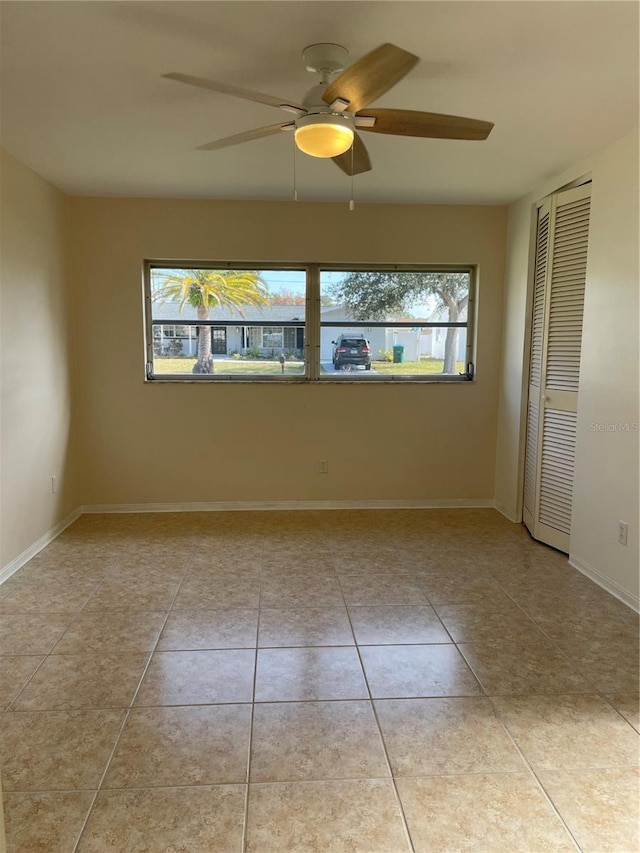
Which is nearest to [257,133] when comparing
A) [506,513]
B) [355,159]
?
[355,159]

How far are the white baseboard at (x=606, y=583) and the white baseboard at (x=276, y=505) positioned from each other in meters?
1.26

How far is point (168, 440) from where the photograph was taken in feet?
14.3

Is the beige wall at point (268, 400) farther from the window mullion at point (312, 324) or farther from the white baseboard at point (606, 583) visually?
the white baseboard at point (606, 583)

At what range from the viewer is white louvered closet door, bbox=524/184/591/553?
10.9 ft

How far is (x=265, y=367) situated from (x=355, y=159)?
7.12ft

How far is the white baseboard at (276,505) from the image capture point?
439cm

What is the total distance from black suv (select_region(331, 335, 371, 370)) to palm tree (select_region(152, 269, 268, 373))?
2.60 ft

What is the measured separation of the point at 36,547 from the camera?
354 centimetres

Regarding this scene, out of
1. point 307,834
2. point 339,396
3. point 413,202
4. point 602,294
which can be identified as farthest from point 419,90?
point 307,834

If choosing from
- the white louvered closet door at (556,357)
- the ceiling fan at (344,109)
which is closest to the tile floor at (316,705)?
the white louvered closet door at (556,357)

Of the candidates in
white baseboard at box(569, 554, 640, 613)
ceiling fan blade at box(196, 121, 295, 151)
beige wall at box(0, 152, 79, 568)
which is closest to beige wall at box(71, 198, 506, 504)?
beige wall at box(0, 152, 79, 568)

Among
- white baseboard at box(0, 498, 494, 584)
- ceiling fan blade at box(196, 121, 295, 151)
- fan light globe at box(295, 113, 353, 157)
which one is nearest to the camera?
fan light globe at box(295, 113, 353, 157)

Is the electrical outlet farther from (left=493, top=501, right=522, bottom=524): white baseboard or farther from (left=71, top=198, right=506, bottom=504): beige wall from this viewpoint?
(left=71, top=198, right=506, bottom=504): beige wall

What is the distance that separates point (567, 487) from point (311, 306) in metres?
2.35
